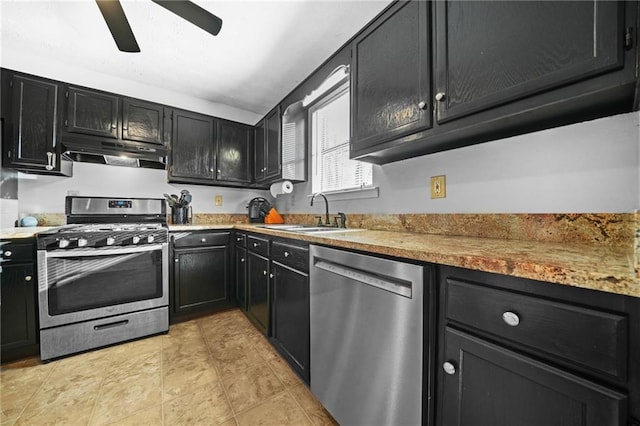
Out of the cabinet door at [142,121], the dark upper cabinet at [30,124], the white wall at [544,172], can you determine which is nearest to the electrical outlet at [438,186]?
the white wall at [544,172]

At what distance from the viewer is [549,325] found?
530 mm

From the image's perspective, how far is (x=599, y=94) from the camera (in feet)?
2.38

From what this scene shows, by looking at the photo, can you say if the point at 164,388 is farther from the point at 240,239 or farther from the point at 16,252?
the point at 16,252

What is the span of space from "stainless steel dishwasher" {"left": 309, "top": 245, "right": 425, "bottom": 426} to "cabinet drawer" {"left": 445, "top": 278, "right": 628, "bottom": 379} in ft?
0.48

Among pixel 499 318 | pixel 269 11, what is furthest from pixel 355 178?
pixel 499 318

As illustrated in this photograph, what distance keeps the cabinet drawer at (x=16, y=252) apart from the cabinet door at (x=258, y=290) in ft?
4.99

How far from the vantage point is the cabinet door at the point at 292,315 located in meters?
1.35

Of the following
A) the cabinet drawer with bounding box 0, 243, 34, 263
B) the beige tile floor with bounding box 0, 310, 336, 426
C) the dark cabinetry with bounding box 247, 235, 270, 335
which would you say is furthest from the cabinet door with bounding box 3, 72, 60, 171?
the dark cabinetry with bounding box 247, 235, 270, 335

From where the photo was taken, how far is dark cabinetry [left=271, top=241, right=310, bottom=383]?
1.35 metres

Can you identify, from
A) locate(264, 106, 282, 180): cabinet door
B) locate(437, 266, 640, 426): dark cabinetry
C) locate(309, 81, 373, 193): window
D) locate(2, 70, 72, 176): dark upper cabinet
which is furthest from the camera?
locate(264, 106, 282, 180): cabinet door

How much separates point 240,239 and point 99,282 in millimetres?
1115

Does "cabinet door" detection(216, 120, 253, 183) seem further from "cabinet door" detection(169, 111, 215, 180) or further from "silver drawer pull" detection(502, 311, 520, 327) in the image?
"silver drawer pull" detection(502, 311, 520, 327)

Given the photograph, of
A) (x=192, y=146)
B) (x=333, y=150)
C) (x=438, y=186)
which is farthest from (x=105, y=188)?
(x=438, y=186)

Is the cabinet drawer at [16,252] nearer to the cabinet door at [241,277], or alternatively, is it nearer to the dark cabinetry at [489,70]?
the cabinet door at [241,277]
